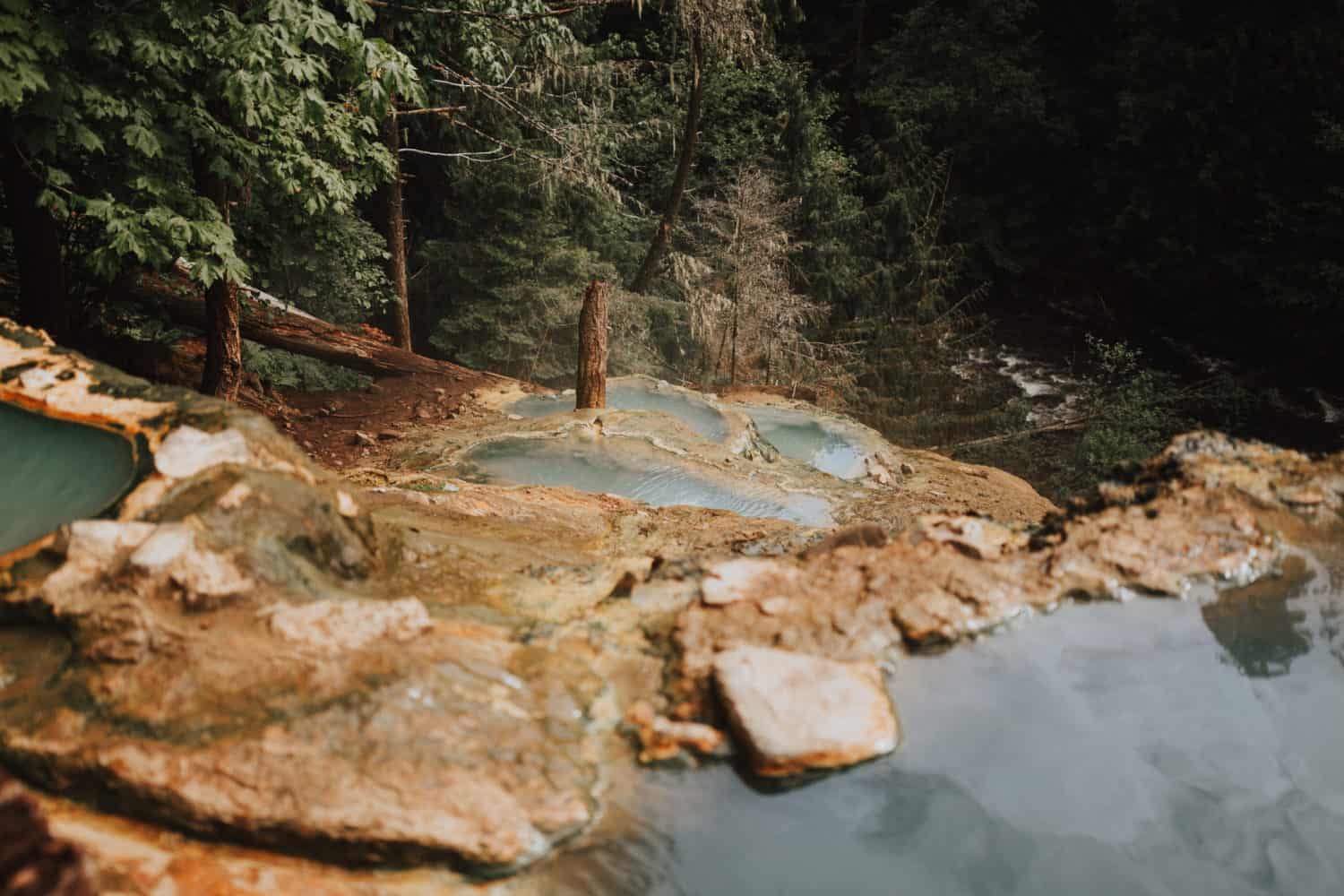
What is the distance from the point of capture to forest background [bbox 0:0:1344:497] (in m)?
4.77

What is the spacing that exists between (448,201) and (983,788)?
13.4 meters

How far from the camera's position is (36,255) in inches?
239

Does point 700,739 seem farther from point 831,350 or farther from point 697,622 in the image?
point 831,350

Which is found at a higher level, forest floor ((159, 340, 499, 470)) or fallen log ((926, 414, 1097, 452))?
forest floor ((159, 340, 499, 470))

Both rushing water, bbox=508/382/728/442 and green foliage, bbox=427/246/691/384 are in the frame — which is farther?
green foliage, bbox=427/246/691/384

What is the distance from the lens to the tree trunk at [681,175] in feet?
38.0

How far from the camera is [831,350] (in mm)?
14430

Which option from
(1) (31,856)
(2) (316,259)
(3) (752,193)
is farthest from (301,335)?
(1) (31,856)

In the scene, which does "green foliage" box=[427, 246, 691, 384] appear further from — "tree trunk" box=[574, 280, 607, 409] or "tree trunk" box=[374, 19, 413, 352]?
"tree trunk" box=[574, 280, 607, 409]

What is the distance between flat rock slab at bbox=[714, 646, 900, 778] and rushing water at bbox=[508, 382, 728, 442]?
6049mm

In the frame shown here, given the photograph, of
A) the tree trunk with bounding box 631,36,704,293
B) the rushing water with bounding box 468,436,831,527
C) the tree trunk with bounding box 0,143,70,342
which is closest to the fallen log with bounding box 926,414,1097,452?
the tree trunk with bounding box 631,36,704,293

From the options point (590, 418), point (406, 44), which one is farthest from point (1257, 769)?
point (406, 44)

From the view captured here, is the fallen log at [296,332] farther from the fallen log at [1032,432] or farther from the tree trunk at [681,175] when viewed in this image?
the fallen log at [1032,432]

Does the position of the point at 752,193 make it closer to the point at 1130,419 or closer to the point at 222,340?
the point at 1130,419
